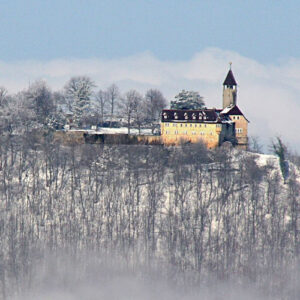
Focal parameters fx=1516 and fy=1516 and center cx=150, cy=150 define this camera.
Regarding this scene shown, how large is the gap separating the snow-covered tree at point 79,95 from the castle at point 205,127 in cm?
1005

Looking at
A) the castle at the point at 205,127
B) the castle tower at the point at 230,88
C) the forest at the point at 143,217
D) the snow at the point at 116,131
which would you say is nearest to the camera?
the forest at the point at 143,217

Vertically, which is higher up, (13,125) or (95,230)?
(13,125)

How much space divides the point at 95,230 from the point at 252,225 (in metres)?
14.1

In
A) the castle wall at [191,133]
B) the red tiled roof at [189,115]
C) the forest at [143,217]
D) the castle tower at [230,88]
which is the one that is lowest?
the forest at [143,217]

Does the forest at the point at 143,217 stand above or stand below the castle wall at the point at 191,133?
below

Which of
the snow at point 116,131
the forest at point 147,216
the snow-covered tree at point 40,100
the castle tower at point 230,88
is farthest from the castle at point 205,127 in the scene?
the snow-covered tree at point 40,100

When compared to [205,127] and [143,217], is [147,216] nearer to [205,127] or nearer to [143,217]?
[143,217]

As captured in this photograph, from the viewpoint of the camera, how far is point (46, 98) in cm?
15300

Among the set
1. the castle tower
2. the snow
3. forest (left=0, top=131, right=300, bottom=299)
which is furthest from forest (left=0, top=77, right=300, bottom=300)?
the castle tower

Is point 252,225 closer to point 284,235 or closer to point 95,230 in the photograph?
point 284,235

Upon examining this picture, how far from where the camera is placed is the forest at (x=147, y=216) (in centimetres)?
13162

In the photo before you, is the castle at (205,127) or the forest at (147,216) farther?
the castle at (205,127)

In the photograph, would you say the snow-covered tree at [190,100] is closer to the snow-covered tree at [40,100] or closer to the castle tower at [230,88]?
the castle tower at [230,88]

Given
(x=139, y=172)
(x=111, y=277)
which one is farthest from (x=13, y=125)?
(x=111, y=277)
